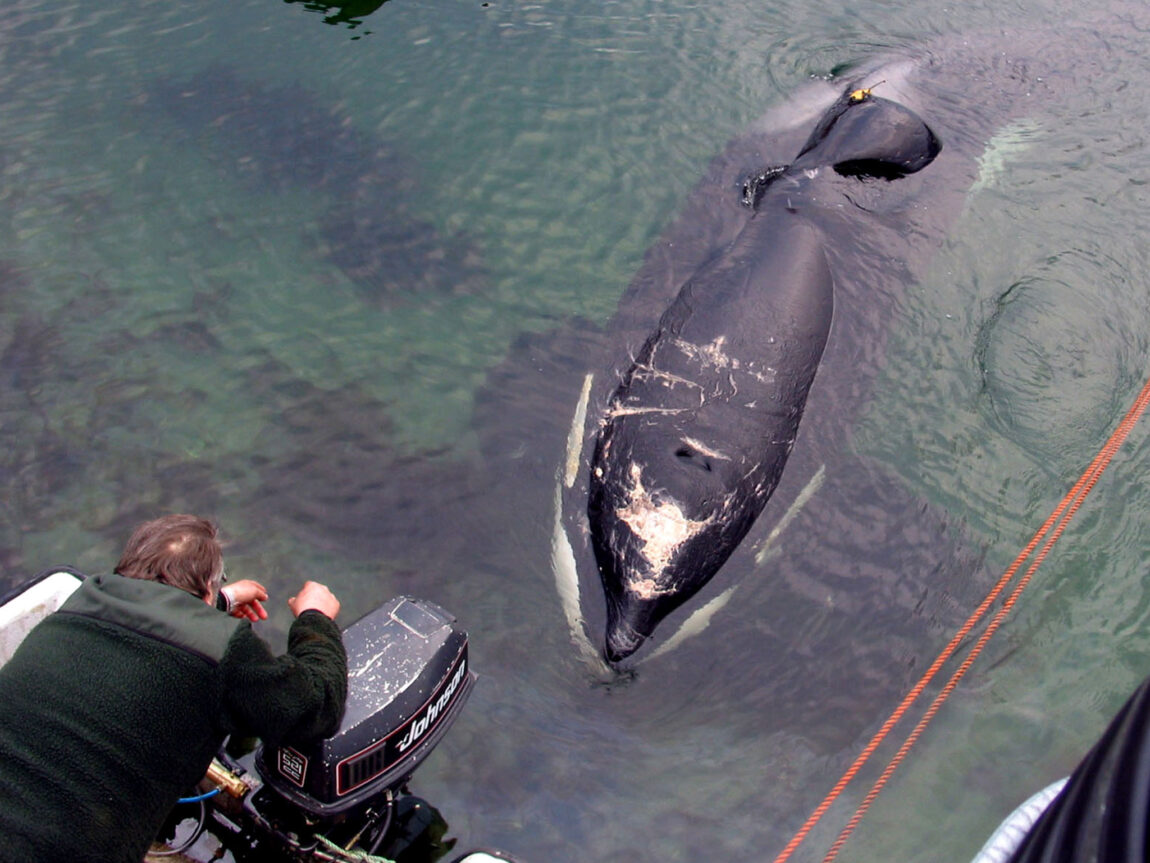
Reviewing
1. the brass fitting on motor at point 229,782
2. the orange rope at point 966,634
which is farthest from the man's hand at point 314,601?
the orange rope at point 966,634

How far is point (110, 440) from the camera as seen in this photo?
606 centimetres

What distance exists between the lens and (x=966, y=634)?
5.39 m

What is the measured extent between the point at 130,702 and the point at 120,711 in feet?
0.12

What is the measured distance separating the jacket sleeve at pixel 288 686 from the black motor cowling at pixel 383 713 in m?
0.27

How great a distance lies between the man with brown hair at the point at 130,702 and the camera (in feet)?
8.81

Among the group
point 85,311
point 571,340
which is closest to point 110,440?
point 85,311

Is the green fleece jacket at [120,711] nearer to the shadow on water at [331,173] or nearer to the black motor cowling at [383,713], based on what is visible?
the black motor cowling at [383,713]

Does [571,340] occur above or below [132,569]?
below

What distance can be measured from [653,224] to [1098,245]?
3765 millimetres

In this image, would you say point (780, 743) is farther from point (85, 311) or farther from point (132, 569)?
point (85, 311)

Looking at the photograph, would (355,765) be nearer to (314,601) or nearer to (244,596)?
(314,601)

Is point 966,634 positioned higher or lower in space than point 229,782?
lower

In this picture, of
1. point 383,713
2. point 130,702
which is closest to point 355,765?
point 383,713

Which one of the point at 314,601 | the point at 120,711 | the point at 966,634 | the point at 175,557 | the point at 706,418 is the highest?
the point at 175,557
